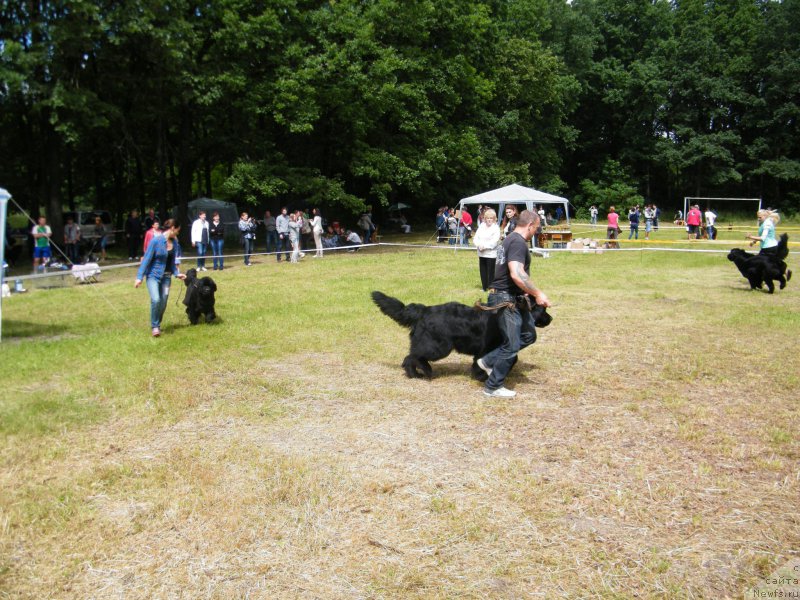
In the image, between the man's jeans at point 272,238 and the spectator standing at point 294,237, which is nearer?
the spectator standing at point 294,237

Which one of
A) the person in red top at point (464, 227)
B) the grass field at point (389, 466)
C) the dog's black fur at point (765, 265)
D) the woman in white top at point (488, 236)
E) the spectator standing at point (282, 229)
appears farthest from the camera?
the person in red top at point (464, 227)

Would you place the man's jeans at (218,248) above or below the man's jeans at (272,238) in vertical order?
below

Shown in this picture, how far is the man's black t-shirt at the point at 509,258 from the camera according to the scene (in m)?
6.27

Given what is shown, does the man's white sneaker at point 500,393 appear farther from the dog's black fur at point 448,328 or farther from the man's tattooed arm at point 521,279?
the man's tattooed arm at point 521,279

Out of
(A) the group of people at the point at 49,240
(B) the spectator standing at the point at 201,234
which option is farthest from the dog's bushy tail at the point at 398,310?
(B) the spectator standing at the point at 201,234

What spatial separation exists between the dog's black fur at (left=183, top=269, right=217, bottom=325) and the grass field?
764mm

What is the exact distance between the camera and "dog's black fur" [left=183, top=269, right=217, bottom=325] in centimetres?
1028

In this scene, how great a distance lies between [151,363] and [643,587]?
6.53m

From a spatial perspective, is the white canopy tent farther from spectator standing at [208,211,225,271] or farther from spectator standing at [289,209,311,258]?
spectator standing at [208,211,225,271]

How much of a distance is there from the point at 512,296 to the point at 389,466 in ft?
7.81

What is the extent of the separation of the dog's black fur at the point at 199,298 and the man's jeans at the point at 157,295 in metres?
0.61

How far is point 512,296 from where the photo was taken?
643cm

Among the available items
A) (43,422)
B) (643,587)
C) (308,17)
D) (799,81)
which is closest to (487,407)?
(643,587)

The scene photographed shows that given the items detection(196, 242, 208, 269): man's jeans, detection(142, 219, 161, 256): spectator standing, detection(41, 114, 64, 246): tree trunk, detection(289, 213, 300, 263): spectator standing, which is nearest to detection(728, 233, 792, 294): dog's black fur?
detection(142, 219, 161, 256): spectator standing
